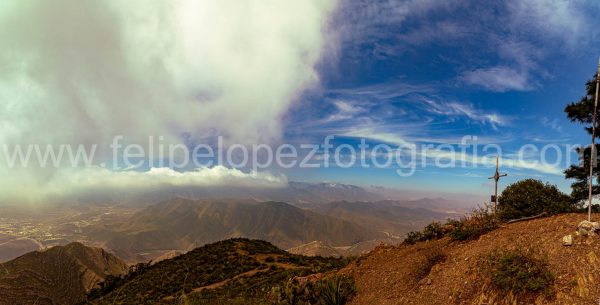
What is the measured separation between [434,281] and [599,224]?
4.77 m

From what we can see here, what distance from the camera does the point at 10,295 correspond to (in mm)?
88375

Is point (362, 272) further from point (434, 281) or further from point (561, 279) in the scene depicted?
point (561, 279)

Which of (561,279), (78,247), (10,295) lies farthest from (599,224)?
(78,247)

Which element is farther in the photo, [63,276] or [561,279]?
[63,276]

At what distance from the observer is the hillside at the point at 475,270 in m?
6.81

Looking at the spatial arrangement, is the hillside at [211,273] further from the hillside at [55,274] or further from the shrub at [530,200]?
the hillside at [55,274]

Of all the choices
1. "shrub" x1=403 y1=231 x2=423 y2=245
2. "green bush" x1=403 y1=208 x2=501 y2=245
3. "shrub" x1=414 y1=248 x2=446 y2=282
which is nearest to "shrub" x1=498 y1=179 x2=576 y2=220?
"green bush" x1=403 y1=208 x2=501 y2=245

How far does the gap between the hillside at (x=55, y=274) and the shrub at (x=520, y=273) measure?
3856 inches

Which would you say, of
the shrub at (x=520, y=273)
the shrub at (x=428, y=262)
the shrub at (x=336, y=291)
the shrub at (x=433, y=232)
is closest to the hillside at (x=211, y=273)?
the shrub at (x=433, y=232)

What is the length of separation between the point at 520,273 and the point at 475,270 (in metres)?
1.54

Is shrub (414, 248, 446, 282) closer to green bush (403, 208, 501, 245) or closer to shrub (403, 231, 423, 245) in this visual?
green bush (403, 208, 501, 245)

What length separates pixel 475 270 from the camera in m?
8.55

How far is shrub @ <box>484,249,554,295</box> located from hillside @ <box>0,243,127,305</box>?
97.9 meters

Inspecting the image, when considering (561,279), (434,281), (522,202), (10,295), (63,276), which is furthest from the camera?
(63,276)
